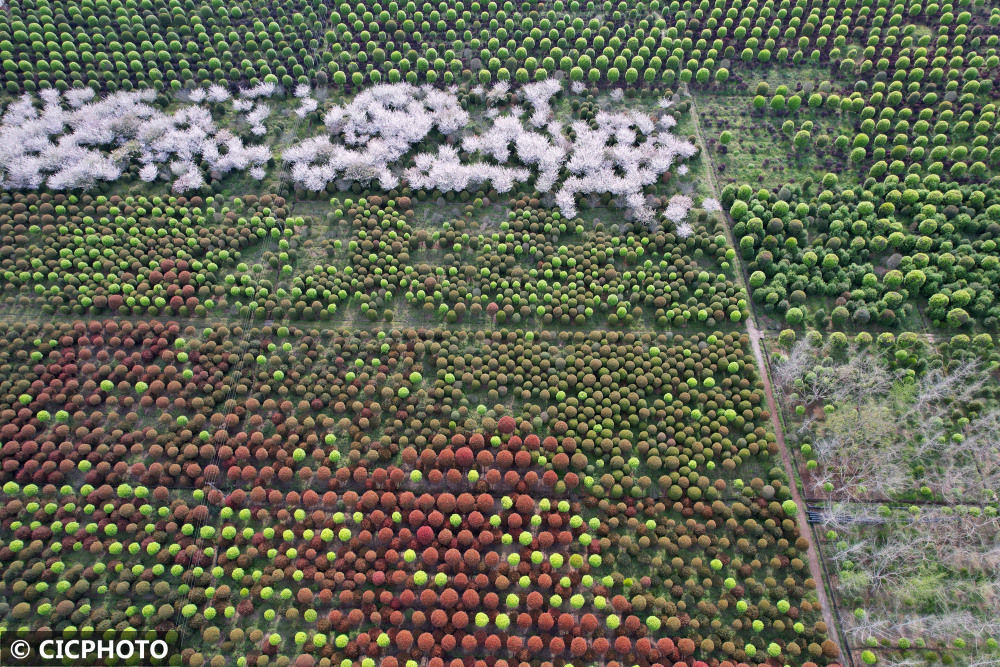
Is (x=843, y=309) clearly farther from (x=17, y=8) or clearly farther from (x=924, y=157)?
(x=17, y=8)

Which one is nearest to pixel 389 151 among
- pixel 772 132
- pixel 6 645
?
pixel 772 132

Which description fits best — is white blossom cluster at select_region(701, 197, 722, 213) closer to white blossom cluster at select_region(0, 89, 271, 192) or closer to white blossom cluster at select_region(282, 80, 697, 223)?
white blossom cluster at select_region(282, 80, 697, 223)

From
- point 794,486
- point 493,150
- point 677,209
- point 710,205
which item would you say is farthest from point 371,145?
point 794,486

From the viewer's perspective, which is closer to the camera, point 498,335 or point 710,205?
point 498,335

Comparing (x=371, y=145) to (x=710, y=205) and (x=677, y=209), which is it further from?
(x=710, y=205)

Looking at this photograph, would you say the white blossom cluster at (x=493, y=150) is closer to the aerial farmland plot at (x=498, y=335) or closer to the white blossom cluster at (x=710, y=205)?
the aerial farmland plot at (x=498, y=335)

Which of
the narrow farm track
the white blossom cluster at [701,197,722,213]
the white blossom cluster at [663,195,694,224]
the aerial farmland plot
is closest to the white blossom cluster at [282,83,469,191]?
the aerial farmland plot

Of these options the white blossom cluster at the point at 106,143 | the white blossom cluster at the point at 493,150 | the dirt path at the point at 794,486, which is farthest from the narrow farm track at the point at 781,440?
the white blossom cluster at the point at 106,143
